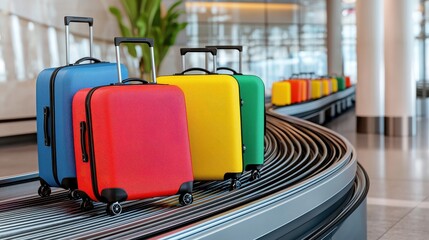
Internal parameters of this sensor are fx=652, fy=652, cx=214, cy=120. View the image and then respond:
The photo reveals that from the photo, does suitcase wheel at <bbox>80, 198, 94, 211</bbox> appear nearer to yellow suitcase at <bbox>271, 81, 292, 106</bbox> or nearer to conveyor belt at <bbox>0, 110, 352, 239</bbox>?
conveyor belt at <bbox>0, 110, 352, 239</bbox>

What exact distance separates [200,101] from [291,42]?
2271cm

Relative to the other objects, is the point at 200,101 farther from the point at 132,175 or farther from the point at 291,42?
the point at 291,42

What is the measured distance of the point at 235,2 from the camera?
22.6 meters

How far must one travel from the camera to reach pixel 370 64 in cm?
1412

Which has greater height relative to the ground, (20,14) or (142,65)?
(20,14)

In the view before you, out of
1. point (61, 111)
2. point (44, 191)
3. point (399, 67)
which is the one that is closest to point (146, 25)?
point (399, 67)

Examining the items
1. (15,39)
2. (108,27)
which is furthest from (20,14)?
(108,27)

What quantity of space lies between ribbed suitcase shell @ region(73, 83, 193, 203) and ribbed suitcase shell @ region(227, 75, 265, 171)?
84 centimetres

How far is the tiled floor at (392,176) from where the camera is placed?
5936 millimetres

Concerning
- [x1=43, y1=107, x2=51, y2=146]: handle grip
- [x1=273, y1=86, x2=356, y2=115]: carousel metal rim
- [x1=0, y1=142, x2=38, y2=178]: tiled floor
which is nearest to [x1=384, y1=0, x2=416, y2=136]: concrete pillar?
[x1=273, y1=86, x2=356, y2=115]: carousel metal rim

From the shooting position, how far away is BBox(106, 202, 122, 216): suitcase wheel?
3055mm

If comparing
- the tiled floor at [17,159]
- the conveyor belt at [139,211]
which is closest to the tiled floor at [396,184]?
the conveyor belt at [139,211]

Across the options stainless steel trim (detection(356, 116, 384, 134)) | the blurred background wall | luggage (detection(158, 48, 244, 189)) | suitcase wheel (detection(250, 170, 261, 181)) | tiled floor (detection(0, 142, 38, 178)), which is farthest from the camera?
stainless steel trim (detection(356, 116, 384, 134))

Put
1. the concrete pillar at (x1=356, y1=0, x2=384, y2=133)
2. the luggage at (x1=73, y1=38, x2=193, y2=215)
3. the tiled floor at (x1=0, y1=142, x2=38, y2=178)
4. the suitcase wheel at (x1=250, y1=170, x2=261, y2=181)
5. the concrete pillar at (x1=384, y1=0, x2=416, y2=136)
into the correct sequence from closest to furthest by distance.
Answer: the luggage at (x1=73, y1=38, x2=193, y2=215) → the suitcase wheel at (x1=250, y1=170, x2=261, y2=181) → the tiled floor at (x1=0, y1=142, x2=38, y2=178) → the concrete pillar at (x1=384, y1=0, x2=416, y2=136) → the concrete pillar at (x1=356, y1=0, x2=384, y2=133)
